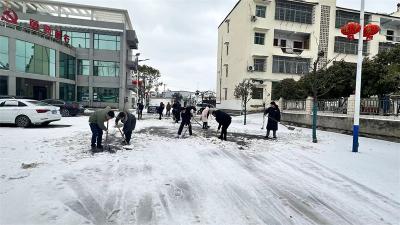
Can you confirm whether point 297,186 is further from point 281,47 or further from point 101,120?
point 281,47

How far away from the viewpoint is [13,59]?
90.4 ft

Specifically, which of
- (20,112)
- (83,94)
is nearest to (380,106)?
(20,112)

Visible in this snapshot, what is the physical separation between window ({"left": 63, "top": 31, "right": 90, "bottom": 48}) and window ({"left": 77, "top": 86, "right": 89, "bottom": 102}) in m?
5.75

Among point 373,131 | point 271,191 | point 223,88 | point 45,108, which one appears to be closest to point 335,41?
point 223,88

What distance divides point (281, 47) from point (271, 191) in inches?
→ 1356

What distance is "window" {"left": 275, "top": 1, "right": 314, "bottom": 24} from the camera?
121 ft

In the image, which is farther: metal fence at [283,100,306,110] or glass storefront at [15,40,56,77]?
glass storefront at [15,40,56,77]

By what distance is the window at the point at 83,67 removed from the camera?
133 ft

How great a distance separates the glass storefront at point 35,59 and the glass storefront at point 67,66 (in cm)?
223

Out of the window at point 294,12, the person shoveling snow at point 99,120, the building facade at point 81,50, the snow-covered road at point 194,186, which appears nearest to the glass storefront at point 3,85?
the building facade at point 81,50

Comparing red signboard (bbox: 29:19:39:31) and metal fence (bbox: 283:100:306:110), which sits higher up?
red signboard (bbox: 29:19:39:31)

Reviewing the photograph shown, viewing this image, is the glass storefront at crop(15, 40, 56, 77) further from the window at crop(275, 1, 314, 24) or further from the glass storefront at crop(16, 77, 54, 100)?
the window at crop(275, 1, 314, 24)

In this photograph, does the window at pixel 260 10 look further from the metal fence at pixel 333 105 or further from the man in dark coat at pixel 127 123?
the man in dark coat at pixel 127 123

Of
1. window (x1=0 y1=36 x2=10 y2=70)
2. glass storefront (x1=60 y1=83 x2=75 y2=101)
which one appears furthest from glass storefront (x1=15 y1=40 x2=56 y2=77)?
glass storefront (x1=60 y1=83 x2=75 y2=101)
